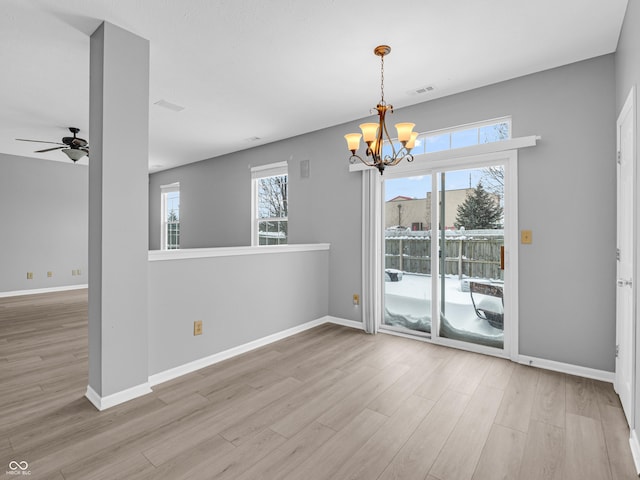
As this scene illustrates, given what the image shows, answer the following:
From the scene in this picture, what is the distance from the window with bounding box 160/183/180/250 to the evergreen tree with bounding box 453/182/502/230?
606cm

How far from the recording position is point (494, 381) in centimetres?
272

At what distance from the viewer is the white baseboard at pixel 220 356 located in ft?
8.90

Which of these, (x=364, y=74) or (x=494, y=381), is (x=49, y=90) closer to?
(x=364, y=74)

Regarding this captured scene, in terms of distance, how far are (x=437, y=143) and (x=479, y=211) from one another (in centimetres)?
90

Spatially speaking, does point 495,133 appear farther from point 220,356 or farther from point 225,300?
point 220,356

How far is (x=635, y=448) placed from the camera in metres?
1.79

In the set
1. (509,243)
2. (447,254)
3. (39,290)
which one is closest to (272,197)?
(447,254)

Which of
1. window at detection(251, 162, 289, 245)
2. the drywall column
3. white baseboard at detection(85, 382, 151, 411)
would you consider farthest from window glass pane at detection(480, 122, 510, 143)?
white baseboard at detection(85, 382, 151, 411)

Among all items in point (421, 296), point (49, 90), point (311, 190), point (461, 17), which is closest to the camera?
point (461, 17)

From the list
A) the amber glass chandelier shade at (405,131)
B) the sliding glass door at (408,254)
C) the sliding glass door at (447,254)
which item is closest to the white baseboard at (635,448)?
the sliding glass door at (447,254)

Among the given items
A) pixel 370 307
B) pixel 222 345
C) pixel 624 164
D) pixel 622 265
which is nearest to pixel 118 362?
pixel 222 345

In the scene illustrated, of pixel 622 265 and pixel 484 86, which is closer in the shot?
pixel 622 265

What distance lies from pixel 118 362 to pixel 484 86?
4034 mm

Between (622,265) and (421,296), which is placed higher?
(622,265)
